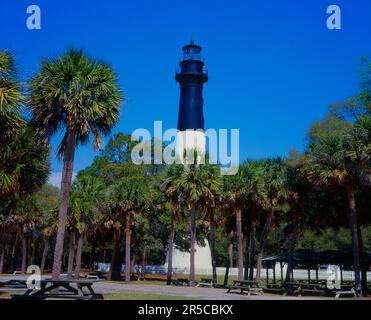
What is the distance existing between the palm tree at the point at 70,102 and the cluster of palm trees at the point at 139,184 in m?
0.04

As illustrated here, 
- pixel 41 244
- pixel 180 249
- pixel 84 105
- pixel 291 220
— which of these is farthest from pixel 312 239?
pixel 84 105

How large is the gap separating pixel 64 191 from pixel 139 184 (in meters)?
19.3

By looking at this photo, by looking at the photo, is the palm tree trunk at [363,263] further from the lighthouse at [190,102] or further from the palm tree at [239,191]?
the lighthouse at [190,102]

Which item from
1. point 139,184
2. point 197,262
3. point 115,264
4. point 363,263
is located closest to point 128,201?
point 139,184

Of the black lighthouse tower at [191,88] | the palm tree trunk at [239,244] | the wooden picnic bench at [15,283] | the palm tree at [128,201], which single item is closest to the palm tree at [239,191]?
the palm tree trunk at [239,244]

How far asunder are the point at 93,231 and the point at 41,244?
26.0 m

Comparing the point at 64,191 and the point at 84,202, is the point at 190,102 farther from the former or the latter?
the point at 64,191

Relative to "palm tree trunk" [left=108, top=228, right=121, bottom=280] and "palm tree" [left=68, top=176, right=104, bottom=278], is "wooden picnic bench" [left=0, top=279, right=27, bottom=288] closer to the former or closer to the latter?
"palm tree" [left=68, top=176, right=104, bottom=278]

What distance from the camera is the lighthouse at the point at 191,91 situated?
186 ft

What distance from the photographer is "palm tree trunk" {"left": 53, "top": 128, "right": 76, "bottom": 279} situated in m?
18.5

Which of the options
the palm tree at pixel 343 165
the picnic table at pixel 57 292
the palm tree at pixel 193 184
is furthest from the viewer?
the palm tree at pixel 193 184

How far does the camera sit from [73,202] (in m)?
34.9
